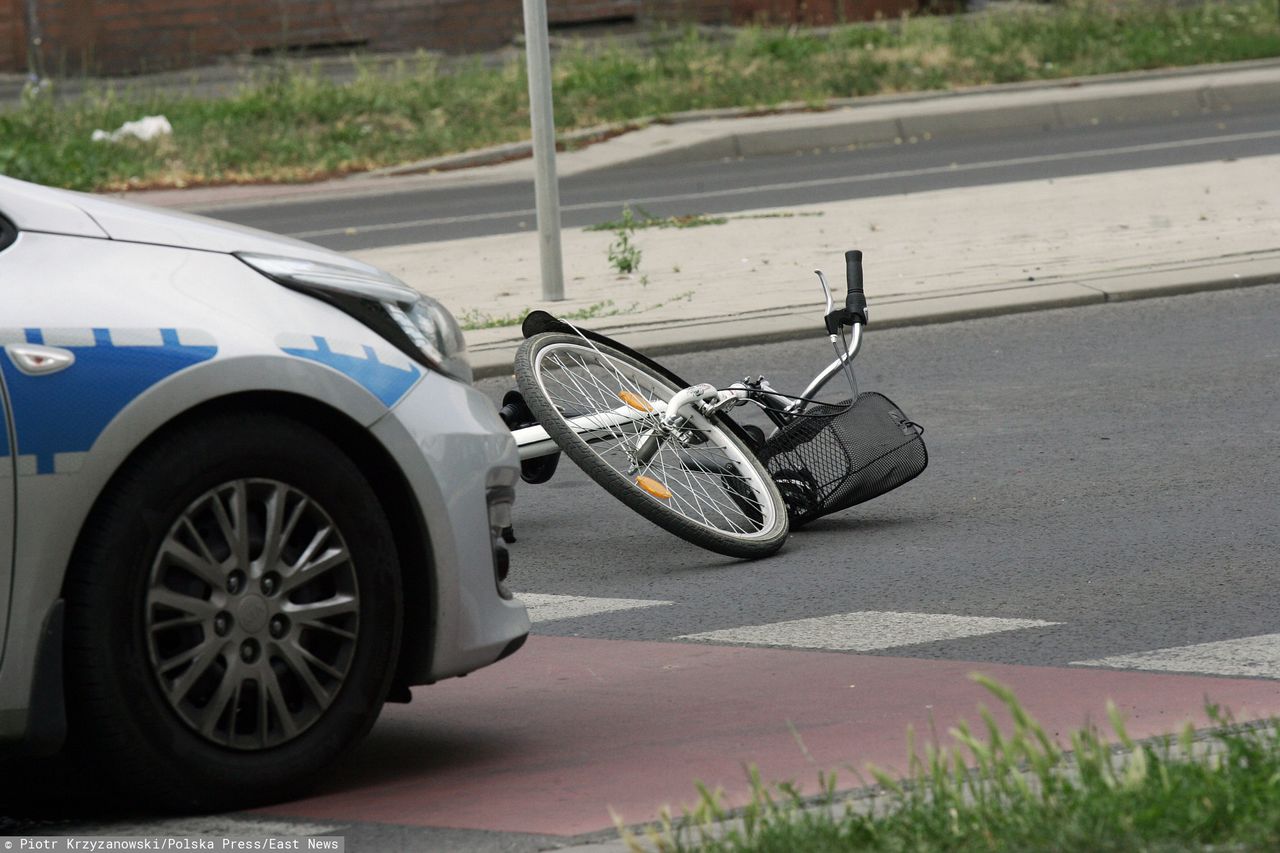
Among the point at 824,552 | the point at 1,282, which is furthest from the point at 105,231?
the point at 824,552

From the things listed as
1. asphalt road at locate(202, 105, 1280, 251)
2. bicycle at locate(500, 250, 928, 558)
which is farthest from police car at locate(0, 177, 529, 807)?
asphalt road at locate(202, 105, 1280, 251)

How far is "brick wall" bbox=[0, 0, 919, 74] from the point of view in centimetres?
3045

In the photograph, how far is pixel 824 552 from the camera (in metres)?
6.71

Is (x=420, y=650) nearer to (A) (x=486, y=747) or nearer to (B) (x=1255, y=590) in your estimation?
(A) (x=486, y=747)

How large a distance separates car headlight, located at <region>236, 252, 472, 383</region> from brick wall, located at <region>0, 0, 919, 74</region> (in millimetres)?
25794

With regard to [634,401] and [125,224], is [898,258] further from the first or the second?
[125,224]

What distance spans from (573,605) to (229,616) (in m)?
2.11

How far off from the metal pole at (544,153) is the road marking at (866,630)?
20.4 ft

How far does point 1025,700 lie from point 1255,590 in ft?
4.41

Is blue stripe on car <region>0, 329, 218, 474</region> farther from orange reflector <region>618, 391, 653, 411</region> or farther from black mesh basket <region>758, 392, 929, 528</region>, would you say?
black mesh basket <region>758, 392, 929, 528</region>

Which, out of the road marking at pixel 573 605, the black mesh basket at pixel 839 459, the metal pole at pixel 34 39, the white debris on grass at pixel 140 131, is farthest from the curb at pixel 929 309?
the metal pole at pixel 34 39

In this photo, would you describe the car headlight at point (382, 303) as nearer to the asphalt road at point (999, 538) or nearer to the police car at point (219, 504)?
the police car at point (219, 504)

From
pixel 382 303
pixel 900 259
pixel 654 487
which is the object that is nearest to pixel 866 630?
pixel 654 487

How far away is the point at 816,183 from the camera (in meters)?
17.7
